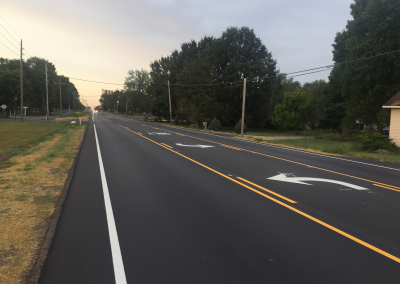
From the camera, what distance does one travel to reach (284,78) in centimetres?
4156

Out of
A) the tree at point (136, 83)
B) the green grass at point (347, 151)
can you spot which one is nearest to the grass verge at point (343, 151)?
the green grass at point (347, 151)

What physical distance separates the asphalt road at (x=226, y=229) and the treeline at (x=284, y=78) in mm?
18822

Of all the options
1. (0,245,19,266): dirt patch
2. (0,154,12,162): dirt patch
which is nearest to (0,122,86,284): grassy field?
(0,245,19,266): dirt patch

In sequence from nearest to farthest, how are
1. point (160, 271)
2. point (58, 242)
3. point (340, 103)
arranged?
1. point (160, 271)
2. point (58, 242)
3. point (340, 103)

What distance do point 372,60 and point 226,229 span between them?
96.6 ft

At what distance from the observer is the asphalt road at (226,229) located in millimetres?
3951

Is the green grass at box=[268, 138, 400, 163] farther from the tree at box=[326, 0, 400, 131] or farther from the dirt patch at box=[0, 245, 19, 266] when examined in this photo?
the dirt patch at box=[0, 245, 19, 266]

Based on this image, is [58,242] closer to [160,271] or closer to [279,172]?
[160,271]

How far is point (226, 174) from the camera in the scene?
10.2 metres

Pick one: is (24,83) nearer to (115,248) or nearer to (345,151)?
(345,151)

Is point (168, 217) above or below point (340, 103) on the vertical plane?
below

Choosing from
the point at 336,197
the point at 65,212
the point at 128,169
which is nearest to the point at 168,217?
the point at 65,212

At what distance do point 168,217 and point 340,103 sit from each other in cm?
4476

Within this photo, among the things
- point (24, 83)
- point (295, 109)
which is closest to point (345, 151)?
point (295, 109)
